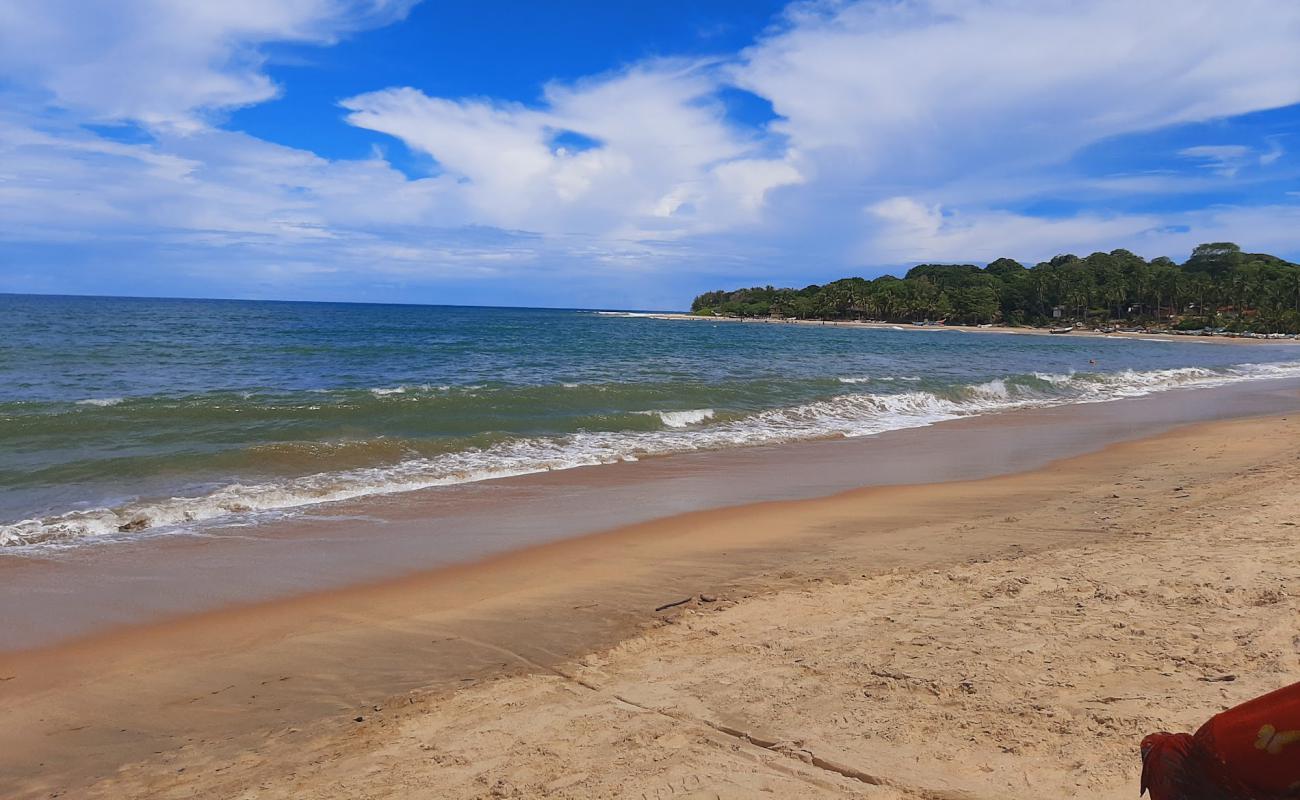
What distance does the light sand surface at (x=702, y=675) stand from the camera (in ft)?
11.2

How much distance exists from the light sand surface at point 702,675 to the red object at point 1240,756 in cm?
160

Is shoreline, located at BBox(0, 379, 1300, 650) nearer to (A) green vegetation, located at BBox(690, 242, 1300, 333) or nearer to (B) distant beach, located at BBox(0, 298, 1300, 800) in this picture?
(B) distant beach, located at BBox(0, 298, 1300, 800)

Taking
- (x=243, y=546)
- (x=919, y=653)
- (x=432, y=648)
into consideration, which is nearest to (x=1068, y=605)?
(x=919, y=653)

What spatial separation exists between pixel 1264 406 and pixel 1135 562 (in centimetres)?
2021

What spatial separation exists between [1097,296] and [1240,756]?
121354 mm

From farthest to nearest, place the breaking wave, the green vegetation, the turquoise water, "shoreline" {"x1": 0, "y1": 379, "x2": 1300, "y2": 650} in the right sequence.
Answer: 1. the green vegetation
2. the turquoise water
3. the breaking wave
4. "shoreline" {"x1": 0, "y1": 379, "x2": 1300, "y2": 650}

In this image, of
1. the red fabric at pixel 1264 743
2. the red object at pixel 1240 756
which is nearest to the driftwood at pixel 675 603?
the red object at pixel 1240 756

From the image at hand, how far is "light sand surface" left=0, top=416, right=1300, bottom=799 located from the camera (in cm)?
341

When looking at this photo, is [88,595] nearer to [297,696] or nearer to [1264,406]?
[297,696]

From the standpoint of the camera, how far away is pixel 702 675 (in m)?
4.33

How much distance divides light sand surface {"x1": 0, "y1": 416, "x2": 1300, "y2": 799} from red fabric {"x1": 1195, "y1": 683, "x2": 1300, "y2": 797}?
1.75m

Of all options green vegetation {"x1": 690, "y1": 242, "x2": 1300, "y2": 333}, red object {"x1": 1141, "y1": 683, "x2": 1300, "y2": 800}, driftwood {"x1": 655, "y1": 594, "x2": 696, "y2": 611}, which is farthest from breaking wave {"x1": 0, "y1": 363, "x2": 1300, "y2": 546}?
green vegetation {"x1": 690, "y1": 242, "x2": 1300, "y2": 333}

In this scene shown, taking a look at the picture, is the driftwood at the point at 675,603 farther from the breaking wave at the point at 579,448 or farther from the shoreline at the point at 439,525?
the breaking wave at the point at 579,448

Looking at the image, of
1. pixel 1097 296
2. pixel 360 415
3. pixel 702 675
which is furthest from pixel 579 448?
pixel 1097 296
